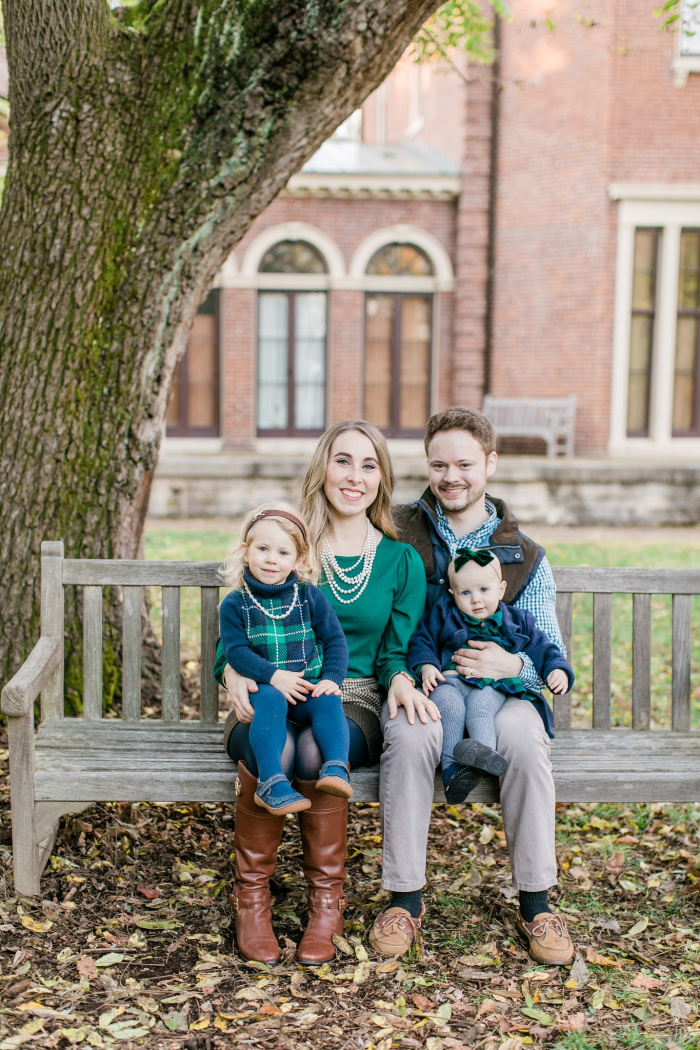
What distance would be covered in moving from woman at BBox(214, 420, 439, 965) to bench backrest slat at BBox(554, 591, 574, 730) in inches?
24.1

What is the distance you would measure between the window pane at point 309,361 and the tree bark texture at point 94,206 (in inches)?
495

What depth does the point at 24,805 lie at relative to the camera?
3.04 meters

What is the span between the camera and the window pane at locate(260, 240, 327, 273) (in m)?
16.3

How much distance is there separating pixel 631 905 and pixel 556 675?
34.5 inches

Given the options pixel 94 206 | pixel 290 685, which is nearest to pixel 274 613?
pixel 290 685

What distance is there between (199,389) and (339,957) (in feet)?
47.2

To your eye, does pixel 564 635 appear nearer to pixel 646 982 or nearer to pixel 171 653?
pixel 646 982

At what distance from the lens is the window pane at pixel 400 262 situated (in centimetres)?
1627

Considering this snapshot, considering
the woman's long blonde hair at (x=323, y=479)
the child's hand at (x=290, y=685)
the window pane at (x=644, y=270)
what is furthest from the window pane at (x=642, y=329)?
the child's hand at (x=290, y=685)

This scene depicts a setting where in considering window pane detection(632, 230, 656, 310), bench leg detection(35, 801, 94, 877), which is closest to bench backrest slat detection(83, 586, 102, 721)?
bench leg detection(35, 801, 94, 877)

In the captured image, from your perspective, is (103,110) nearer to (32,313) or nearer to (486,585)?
(32,313)

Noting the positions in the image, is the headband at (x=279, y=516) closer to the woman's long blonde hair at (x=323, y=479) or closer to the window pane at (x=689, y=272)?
the woman's long blonde hair at (x=323, y=479)

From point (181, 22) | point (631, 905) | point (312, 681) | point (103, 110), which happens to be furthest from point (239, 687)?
point (181, 22)

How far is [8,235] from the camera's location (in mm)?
3947
